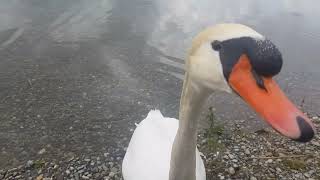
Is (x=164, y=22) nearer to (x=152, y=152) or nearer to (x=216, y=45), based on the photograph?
(x=152, y=152)

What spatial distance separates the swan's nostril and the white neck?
29.5 inches

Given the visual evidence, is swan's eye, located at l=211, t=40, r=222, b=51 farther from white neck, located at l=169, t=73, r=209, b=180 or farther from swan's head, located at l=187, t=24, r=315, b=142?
white neck, located at l=169, t=73, r=209, b=180

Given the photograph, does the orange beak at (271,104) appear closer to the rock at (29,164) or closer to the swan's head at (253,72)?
the swan's head at (253,72)

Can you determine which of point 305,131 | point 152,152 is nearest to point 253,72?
point 305,131

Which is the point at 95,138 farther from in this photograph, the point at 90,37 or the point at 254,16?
the point at 254,16

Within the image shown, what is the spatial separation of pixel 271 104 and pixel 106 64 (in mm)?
6891

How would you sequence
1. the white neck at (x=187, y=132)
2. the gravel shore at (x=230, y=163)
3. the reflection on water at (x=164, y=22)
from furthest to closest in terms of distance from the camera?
the reflection on water at (x=164, y=22) < the gravel shore at (x=230, y=163) < the white neck at (x=187, y=132)

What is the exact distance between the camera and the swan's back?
401 cm

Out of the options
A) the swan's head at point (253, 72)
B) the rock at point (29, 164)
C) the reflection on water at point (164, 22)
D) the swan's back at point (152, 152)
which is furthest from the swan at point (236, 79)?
the reflection on water at point (164, 22)

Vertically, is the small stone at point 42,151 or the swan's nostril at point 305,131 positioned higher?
the swan's nostril at point 305,131

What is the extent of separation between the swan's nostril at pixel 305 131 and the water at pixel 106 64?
3.94m

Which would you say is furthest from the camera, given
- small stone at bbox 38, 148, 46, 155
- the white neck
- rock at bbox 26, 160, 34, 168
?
small stone at bbox 38, 148, 46, 155

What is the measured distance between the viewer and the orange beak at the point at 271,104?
77.5 inches

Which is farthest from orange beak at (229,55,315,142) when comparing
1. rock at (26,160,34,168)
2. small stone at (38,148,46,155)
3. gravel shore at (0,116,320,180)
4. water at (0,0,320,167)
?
small stone at (38,148,46,155)
